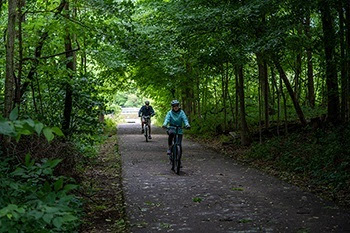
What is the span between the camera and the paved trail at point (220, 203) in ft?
21.4

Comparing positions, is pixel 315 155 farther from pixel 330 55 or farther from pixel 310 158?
pixel 330 55

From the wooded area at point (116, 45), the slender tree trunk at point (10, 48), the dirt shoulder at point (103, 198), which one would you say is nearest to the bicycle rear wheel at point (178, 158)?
the dirt shoulder at point (103, 198)

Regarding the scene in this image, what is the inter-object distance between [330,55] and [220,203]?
21.6ft

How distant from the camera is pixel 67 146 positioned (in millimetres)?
8586

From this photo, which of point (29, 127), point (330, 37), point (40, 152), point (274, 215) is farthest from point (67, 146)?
point (330, 37)

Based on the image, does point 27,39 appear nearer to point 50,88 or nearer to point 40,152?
point 50,88


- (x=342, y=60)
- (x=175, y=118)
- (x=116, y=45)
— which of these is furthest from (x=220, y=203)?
(x=116, y=45)

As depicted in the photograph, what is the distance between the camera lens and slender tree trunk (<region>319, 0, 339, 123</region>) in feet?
35.4

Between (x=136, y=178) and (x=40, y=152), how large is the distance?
383cm

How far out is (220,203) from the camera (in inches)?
317

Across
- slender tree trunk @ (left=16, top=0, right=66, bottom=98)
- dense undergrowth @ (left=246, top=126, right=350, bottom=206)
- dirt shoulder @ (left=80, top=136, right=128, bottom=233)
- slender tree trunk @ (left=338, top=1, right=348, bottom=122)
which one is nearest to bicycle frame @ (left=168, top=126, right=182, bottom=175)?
dirt shoulder @ (left=80, top=136, right=128, bottom=233)

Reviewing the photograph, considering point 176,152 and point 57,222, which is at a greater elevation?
point 57,222

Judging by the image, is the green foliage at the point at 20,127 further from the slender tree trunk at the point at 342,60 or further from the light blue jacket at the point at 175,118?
the light blue jacket at the point at 175,118

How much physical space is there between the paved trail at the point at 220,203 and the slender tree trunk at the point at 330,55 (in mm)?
3232
